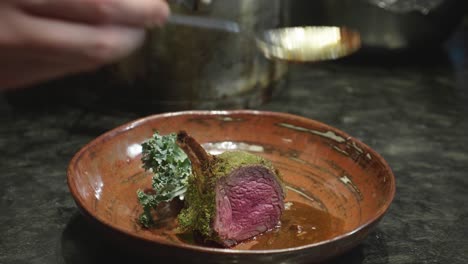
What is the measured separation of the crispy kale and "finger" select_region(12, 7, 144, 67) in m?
0.57

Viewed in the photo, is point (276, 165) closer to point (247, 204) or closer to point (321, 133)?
point (321, 133)

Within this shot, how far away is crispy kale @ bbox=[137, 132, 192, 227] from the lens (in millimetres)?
1238

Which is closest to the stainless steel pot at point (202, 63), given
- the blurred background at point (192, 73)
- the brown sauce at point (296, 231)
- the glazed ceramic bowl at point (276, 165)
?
the blurred background at point (192, 73)

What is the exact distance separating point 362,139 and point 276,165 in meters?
0.41

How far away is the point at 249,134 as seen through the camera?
149 cm

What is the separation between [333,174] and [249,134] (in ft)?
0.69

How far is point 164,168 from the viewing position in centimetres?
126

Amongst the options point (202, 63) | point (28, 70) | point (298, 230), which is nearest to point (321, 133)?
point (298, 230)

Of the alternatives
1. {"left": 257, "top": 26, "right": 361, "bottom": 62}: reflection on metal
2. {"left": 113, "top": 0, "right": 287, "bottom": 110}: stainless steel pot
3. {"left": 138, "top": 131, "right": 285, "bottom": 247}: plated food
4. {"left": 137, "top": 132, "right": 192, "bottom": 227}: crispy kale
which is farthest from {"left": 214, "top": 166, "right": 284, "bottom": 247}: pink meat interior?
{"left": 113, "top": 0, "right": 287, "bottom": 110}: stainless steel pot

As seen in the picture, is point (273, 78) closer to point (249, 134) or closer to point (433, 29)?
point (249, 134)

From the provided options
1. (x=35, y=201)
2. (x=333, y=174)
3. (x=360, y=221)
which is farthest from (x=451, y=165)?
(x=35, y=201)

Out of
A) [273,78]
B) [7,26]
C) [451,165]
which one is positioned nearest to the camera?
[7,26]

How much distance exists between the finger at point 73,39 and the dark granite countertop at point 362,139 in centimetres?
59

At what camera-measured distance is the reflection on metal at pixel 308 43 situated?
5.32 ft
